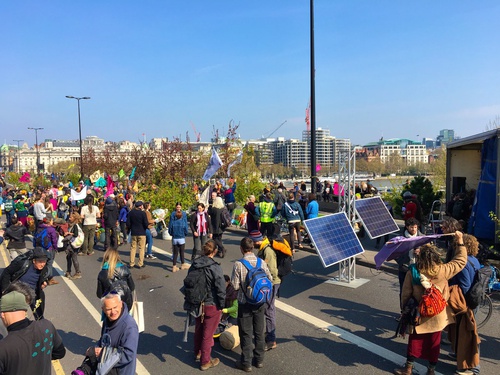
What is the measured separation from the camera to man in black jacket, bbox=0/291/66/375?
3098 millimetres

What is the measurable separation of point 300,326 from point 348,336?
0.80 m

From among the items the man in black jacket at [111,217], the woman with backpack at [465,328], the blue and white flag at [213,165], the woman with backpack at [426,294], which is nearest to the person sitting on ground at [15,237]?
the man in black jacket at [111,217]

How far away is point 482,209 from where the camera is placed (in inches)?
421

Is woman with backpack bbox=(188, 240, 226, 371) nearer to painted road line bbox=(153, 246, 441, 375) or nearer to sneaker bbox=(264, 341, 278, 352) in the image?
sneaker bbox=(264, 341, 278, 352)

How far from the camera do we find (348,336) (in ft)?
20.6

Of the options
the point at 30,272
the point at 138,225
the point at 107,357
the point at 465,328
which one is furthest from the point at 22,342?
the point at 138,225

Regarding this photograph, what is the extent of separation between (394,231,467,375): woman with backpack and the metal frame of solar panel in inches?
155

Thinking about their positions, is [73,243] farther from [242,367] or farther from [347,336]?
[347,336]

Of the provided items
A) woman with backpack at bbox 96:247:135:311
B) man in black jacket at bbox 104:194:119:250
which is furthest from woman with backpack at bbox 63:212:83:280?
woman with backpack at bbox 96:247:135:311

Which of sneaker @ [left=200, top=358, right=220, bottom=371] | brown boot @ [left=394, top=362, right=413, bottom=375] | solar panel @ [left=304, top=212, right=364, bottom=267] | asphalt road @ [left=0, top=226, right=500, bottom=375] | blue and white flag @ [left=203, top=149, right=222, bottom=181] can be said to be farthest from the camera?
blue and white flag @ [left=203, top=149, right=222, bottom=181]

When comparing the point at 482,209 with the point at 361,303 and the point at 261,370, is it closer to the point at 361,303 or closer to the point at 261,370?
the point at 361,303

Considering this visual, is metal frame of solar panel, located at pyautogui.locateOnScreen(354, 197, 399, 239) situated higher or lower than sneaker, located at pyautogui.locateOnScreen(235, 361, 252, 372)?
higher

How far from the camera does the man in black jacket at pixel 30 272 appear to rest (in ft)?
19.4

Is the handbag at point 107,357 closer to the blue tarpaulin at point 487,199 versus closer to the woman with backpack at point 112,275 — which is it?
the woman with backpack at point 112,275
